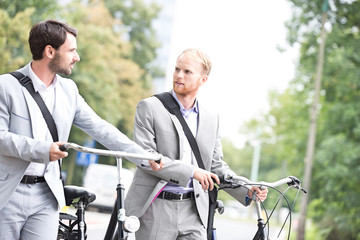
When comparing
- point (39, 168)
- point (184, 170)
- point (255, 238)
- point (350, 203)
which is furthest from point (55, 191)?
point (350, 203)

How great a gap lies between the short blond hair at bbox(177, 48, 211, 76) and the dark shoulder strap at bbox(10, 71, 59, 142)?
1.16m

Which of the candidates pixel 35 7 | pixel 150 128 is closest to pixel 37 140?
pixel 150 128

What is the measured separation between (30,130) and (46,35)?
63 cm

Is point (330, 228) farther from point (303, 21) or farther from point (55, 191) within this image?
point (55, 191)

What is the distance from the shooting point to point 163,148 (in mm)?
4484

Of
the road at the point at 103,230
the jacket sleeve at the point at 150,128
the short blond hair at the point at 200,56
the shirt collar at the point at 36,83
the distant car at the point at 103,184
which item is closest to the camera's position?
the shirt collar at the point at 36,83

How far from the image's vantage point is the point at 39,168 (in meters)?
3.94

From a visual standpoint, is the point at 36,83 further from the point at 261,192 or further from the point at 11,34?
the point at 11,34

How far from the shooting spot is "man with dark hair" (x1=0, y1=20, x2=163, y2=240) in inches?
147

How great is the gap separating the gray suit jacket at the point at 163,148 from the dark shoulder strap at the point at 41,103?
26.3 inches

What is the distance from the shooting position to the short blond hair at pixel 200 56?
15.3 feet

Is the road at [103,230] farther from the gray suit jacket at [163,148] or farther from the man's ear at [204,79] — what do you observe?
the man's ear at [204,79]

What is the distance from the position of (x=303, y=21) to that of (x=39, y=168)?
20.1 metres

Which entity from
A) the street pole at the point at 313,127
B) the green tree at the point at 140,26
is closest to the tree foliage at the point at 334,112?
the street pole at the point at 313,127
